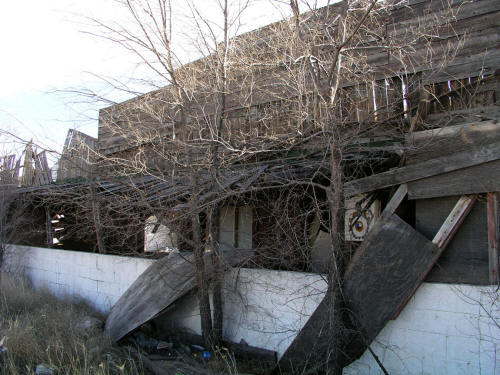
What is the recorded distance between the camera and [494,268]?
440 centimetres

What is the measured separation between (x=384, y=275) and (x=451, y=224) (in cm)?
92

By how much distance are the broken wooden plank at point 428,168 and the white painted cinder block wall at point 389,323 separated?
124 centimetres

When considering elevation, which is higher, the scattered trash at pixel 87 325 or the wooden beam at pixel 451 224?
the wooden beam at pixel 451 224

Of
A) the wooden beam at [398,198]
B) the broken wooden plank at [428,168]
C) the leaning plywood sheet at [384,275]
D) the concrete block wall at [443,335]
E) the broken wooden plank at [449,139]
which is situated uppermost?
the broken wooden plank at [449,139]

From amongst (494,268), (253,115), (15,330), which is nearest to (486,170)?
(494,268)

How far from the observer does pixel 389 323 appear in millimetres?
4891

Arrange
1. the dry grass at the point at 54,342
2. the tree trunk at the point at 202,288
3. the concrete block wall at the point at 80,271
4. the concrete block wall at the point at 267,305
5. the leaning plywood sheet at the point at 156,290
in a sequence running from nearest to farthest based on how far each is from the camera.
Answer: the dry grass at the point at 54,342
the concrete block wall at the point at 267,305
the tree trunk at the point at 202,288
the leaning plywood sheet at the point at 156,290
the concrete block wall at the point at 80,271

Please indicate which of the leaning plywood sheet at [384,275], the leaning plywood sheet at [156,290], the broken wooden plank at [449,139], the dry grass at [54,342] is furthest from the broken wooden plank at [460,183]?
the dry grass at [54,342]

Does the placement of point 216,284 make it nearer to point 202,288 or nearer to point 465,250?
point 202,288

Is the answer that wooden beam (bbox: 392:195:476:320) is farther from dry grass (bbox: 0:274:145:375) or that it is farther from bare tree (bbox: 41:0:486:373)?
dry grass (bbox: 0:274:145:375)

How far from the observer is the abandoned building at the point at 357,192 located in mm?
4562

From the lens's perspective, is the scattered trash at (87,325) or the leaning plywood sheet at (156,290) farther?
the scattered trash at (87,325)

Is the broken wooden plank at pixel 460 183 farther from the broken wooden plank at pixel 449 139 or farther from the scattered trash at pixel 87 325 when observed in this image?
the scattered trash at pixel 87 325

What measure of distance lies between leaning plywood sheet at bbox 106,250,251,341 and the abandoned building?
0.02 meters
